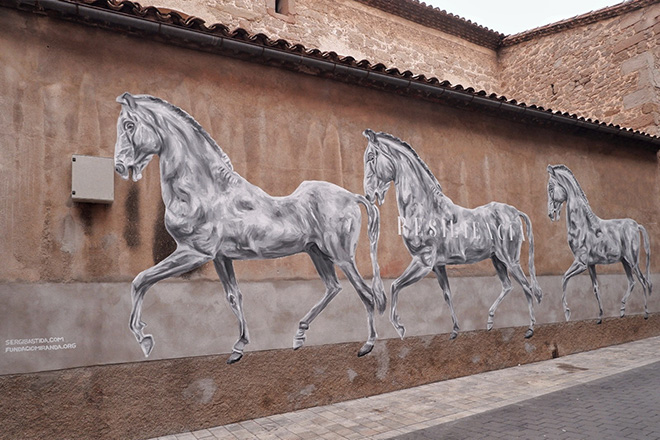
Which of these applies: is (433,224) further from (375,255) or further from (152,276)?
(152,276)

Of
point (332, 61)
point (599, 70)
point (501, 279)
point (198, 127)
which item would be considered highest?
point (599, 70)

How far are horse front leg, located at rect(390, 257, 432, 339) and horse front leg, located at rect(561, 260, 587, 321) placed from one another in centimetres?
304

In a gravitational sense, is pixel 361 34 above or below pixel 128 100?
above

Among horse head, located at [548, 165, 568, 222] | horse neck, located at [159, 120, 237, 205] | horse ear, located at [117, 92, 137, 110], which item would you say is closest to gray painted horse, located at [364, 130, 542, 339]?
horse head, located at [548, 165, 568, 222]

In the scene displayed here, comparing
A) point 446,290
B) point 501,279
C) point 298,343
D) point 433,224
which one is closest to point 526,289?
point 501,279

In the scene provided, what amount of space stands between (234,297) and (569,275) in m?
5.96

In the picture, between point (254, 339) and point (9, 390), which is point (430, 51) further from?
point (9, 390)

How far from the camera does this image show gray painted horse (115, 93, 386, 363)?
16.7 ft

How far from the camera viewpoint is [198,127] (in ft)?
17.9

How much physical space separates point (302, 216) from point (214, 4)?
6351 millimetres

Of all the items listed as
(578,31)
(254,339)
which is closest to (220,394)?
(254,339)

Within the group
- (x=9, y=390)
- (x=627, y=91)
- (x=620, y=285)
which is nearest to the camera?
(x=9, y=390)

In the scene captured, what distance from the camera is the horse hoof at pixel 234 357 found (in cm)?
530

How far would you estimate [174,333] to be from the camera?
16.5 ft
